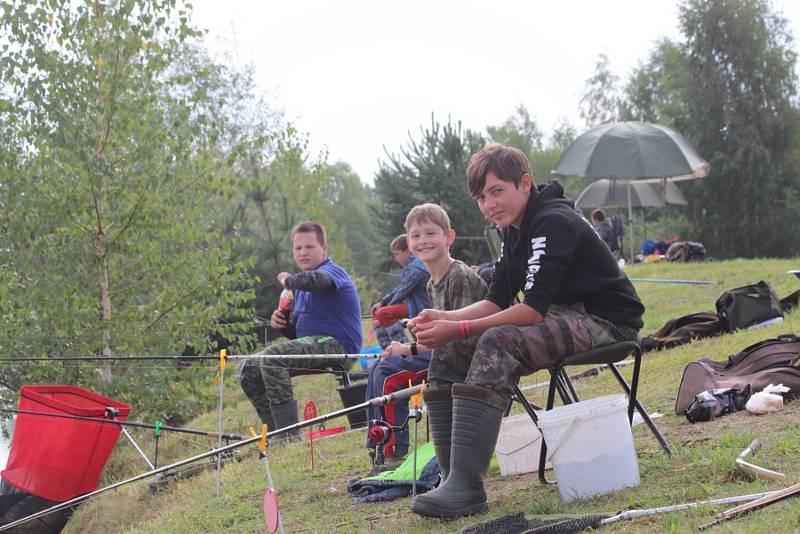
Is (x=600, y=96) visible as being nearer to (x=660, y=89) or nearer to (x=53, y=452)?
(x=660, y=89)

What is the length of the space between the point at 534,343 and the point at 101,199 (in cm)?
584

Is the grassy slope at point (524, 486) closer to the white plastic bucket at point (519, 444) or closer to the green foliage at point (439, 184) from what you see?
the white plastic bucket at point (519, 444)

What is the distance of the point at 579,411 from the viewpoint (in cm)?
334

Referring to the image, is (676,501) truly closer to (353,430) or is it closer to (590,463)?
(590,463)

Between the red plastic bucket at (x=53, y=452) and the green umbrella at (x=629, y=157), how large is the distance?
10.7 meters

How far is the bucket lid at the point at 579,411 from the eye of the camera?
10.9ft

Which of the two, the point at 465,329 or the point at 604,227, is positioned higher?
the point at 604,227

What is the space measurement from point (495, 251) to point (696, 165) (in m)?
8.29

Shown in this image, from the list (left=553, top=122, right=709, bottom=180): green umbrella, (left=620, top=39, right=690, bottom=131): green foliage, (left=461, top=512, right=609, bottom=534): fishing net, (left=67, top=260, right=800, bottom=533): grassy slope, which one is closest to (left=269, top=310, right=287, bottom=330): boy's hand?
(left=67, top=260, right=800, bottom=533): grassy slope

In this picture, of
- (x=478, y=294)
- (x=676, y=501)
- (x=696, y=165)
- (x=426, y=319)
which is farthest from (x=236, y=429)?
(x=696, y=165)

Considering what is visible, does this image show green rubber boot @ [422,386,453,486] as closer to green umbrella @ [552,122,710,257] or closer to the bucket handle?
the bucket handle

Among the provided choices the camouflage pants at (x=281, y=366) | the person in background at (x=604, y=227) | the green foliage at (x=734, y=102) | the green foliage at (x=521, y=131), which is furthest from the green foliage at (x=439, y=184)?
the green foliage at (x=521, y=131)

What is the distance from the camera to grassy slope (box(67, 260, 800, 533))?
3.19 meters

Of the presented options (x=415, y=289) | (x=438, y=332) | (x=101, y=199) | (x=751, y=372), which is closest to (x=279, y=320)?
(x=415, y=289)
